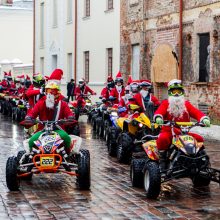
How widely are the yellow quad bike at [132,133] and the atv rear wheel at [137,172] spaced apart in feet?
8.49

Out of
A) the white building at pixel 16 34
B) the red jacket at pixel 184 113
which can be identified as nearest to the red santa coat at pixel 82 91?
the red jacket at pixel 184 113

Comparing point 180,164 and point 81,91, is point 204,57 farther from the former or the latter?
point 180,164

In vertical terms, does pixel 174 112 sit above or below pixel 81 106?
above

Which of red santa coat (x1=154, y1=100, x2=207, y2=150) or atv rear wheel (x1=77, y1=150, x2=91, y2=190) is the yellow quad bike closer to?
red santa coat (x1=154, y1=100, x2=207, y2=150)

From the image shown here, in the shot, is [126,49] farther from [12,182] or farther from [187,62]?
[12,182]

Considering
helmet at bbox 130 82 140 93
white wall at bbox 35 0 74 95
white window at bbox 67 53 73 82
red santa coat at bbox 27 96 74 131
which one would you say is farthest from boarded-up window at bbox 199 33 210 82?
white window at bbox 67 53 73 82

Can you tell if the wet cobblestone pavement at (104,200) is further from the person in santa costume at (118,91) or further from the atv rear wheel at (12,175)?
the person in santa costume at (118,91)

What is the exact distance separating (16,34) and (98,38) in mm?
25944

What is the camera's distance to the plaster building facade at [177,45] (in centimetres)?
2109

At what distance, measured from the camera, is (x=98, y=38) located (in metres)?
32.0

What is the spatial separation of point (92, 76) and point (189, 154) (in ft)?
77.1

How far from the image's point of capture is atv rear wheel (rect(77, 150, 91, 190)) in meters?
10.0

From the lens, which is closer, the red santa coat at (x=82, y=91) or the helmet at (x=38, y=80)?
the helmet at (x=38, y=80)

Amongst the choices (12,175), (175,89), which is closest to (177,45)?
(175,89)
